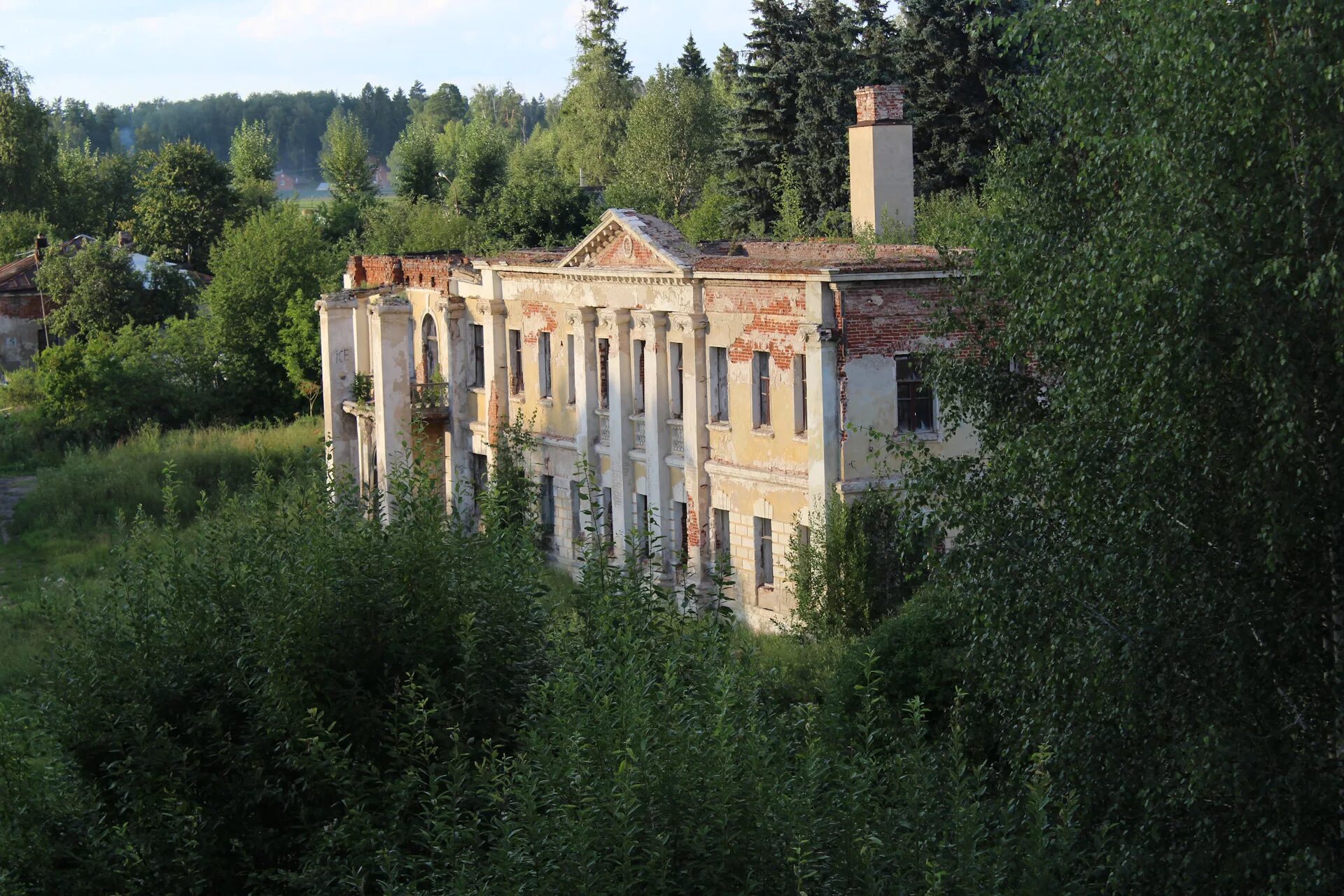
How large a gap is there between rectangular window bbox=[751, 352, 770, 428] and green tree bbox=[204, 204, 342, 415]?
92.9 ft

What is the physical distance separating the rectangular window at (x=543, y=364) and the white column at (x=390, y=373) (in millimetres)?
4130

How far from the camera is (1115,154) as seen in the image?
13.6 m

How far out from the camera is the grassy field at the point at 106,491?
36125mm

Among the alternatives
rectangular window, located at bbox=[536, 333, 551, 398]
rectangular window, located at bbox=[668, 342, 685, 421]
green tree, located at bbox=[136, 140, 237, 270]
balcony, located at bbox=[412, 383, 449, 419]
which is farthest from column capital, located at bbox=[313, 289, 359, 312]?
green tree, located at bbox=[136, 140, 237, 270]

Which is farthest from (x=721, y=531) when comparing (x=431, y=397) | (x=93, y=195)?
(x=93, y=195)

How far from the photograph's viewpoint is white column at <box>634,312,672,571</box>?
29266 mm

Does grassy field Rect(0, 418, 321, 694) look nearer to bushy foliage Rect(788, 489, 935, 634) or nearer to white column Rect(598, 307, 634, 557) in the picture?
white column Rect(598, 307, 634, 557)

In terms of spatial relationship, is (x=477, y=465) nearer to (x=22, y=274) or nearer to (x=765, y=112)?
(x=765, y=112)

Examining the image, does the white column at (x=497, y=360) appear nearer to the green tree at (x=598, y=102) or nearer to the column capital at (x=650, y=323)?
the column capital at (x=650, y=323)

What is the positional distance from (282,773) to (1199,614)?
7.52 m

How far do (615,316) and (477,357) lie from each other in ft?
23.7

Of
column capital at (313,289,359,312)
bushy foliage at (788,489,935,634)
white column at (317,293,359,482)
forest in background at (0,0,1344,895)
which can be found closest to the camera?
forest in background at (0,0,1344,895)

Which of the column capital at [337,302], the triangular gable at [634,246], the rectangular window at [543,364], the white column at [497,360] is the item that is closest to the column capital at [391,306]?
the white column at [497,360]

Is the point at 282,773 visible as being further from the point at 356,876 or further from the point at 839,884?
the point at 839,884
